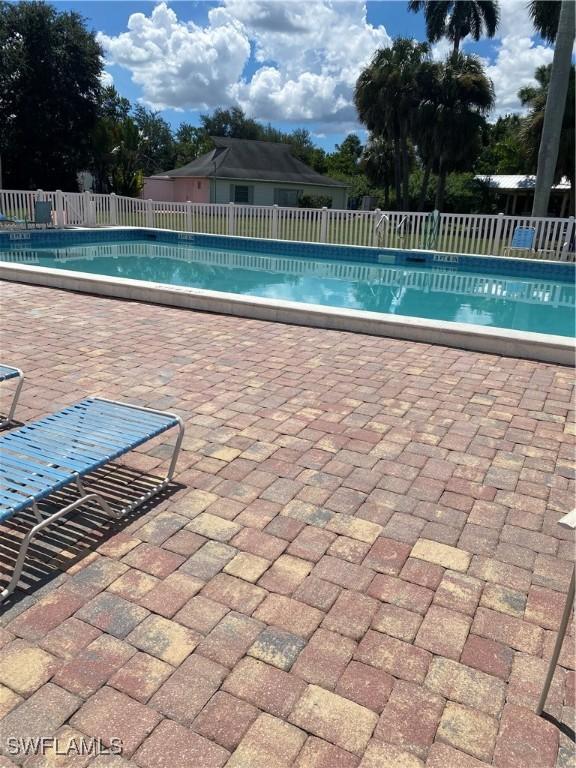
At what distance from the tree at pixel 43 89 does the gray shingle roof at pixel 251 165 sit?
401 inches

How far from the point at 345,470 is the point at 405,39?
1141 inches

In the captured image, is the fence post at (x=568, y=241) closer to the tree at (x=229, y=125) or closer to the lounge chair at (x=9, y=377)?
the lounge chair at (x=9, y=377)

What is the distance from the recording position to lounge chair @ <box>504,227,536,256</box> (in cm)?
1335

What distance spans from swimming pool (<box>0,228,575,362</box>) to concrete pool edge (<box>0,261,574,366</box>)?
0.12 ft

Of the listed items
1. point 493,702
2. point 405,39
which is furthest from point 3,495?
point 405,39

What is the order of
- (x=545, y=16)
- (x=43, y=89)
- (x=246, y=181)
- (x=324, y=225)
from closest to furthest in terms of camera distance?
1. (x=324, y=225)
2. (x=545, y=16)
3. (x=43, y=89)
4. (x=246, y=181)

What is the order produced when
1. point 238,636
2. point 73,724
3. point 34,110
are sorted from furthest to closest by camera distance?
point 34,110 < point 238,636 < point 73,724

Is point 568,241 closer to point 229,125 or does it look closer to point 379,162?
point 379,162

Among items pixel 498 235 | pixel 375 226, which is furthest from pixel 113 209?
pixel 498 235

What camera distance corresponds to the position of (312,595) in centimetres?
239

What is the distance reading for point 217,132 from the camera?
64.2 meters

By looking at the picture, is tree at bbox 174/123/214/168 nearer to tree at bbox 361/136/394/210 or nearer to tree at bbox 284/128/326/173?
tree at bbox 284/128/326/173

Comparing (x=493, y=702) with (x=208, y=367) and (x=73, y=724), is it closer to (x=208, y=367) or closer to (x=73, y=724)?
(x=73, y=724)

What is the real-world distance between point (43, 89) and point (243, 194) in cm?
1438
